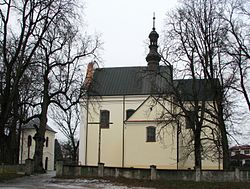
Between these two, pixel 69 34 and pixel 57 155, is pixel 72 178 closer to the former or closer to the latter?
pixel 69 34

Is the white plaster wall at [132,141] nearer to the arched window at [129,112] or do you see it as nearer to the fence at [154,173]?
the arched window at [129,112]

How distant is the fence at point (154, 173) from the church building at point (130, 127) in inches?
498

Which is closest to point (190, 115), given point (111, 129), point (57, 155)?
point (111, 129)

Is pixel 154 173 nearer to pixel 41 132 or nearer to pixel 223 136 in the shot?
pixel 223 136

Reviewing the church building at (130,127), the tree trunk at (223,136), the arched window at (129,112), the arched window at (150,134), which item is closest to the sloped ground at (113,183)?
the tree trunk at (223,136)

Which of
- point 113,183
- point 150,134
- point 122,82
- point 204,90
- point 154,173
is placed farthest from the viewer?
Answer: point 122,82

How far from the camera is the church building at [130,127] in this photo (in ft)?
143

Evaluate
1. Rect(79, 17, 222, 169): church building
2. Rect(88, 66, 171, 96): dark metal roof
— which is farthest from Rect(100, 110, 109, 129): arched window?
Rect(88, 66, 171, 96): dark metal roof

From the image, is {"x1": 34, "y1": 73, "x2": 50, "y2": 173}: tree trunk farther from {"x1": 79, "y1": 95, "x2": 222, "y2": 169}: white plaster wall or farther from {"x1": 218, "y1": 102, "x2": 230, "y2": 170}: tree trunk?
{"x1": 218, "y1": 102, "x2": 230, "y2": 170}: tree trunk

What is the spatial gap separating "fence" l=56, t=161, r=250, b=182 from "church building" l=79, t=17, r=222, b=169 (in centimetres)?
1266

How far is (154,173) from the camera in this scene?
2750 centimetres

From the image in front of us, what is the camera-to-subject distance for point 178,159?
4347cm

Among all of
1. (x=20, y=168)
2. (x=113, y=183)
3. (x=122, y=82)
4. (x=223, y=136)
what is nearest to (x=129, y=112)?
(x=122, y=82)

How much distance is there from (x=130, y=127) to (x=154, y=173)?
18.0m
